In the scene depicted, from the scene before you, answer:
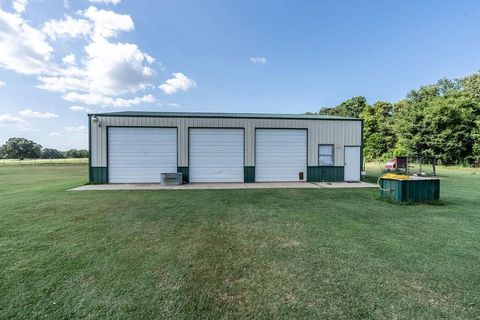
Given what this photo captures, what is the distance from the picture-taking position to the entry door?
12266 mm

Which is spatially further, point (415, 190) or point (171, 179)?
point (171, 179)

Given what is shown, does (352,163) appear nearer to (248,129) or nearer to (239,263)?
(248,129)

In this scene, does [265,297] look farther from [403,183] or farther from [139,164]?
[139,164]

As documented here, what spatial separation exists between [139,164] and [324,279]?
35.1 feet

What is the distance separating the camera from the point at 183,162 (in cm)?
1155

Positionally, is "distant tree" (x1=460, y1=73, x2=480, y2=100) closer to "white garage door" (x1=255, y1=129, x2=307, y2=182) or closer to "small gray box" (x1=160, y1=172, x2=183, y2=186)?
"white garage door" (x1=255, y1=129, x2=307, y2=182)

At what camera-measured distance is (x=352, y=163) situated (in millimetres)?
12312

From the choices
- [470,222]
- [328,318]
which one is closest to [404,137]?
[470,222]

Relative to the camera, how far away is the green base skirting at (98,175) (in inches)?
439

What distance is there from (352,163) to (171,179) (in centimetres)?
960

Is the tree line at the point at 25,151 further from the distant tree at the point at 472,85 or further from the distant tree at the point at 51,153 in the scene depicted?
the distant tree at the point at 472,85

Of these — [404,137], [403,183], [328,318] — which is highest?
[404,137]

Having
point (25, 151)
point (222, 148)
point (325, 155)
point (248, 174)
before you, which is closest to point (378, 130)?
point (325, 155)

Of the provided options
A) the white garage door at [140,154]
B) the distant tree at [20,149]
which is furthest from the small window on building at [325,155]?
the distant tree at [20,149]
